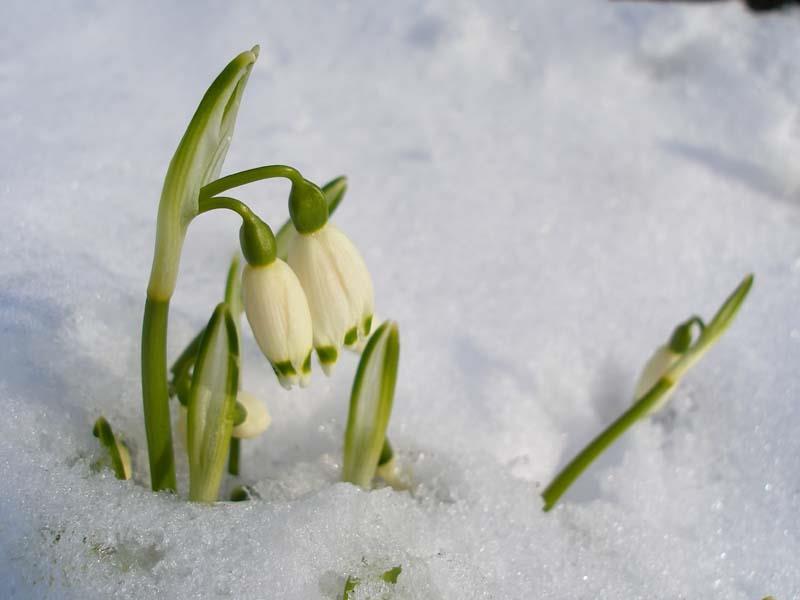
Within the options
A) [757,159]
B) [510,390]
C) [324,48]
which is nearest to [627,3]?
[757,159]

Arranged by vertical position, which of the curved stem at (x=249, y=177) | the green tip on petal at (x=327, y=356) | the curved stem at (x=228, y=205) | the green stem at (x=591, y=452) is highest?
the curved stem at (x=249, y=177)

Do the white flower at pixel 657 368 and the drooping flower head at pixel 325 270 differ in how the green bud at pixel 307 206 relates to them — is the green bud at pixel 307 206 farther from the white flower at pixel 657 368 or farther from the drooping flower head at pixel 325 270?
the white flower at pixel 657 368

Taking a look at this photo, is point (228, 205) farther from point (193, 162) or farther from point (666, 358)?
point (666, 358)

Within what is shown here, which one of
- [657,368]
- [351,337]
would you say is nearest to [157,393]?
[351,337]

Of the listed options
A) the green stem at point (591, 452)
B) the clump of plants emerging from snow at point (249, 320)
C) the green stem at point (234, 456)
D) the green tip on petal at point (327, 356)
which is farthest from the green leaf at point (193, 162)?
the green stem at point (591, 452)

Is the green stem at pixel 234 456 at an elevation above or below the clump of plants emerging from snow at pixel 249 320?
below

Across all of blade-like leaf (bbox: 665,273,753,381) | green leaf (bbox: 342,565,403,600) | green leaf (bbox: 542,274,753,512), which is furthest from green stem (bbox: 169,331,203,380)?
blade-like leaf (bbox: 665,273,753,381)
